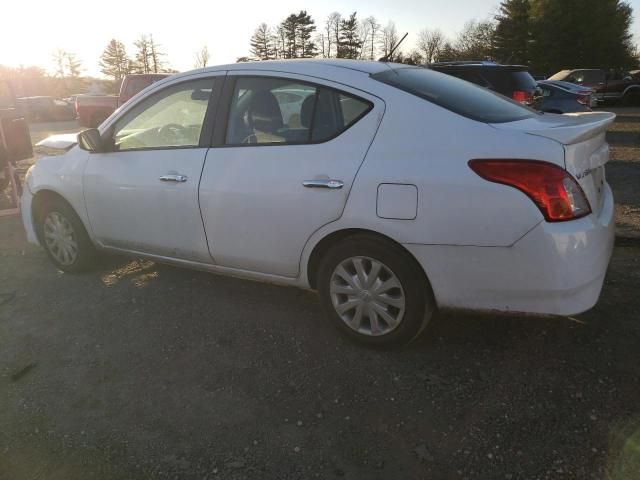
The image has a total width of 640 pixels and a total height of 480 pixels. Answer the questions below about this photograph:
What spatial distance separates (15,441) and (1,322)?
155 centimetres

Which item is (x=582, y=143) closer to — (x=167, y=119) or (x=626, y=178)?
(x=167, y=119)

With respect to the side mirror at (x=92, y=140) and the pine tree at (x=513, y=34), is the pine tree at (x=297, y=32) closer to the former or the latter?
the pine tree at (x=513, y=34)

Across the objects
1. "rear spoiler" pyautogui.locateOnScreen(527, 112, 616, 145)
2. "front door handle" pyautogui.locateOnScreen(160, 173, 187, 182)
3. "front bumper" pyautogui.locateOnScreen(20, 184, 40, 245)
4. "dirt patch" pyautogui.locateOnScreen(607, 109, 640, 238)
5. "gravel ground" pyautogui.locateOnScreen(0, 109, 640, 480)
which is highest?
"rear spoiler" pyautogui.locateOnScreen(527, 112, 616, 145)

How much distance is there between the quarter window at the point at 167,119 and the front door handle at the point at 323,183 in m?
1.01

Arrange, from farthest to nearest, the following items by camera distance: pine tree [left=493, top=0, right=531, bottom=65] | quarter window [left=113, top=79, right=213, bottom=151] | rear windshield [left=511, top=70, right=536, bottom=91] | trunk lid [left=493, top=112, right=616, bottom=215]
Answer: pine tree [left=493, top=0, right=531, bottom=65], rear windshield [left=511, top=70, right=536, bottom=91], quarter window [left=113, top=79, right=213, bottom=151], trunk lid [left=493, top=112, right=616, bottom=215]

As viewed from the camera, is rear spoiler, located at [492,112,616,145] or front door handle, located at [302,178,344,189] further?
front door handle, located at [302,178,344,189]

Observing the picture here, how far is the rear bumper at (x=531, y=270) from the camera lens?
2.44 metres

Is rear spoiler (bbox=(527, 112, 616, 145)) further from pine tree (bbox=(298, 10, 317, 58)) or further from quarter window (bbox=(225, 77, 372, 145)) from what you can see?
pine tree (bbox=(298, 10, 317, 58))

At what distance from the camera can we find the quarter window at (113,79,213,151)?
11.8 ft

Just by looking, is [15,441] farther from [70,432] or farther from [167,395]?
[167,395]

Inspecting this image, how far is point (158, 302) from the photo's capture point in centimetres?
393

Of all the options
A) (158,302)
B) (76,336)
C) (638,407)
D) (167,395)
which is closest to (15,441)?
(167,395)

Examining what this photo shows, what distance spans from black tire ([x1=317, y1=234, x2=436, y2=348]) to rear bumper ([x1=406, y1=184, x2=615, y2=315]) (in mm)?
78

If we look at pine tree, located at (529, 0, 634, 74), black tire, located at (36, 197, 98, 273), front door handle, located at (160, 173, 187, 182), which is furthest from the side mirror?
pine tree, located at (529, 0, 634, 74)
